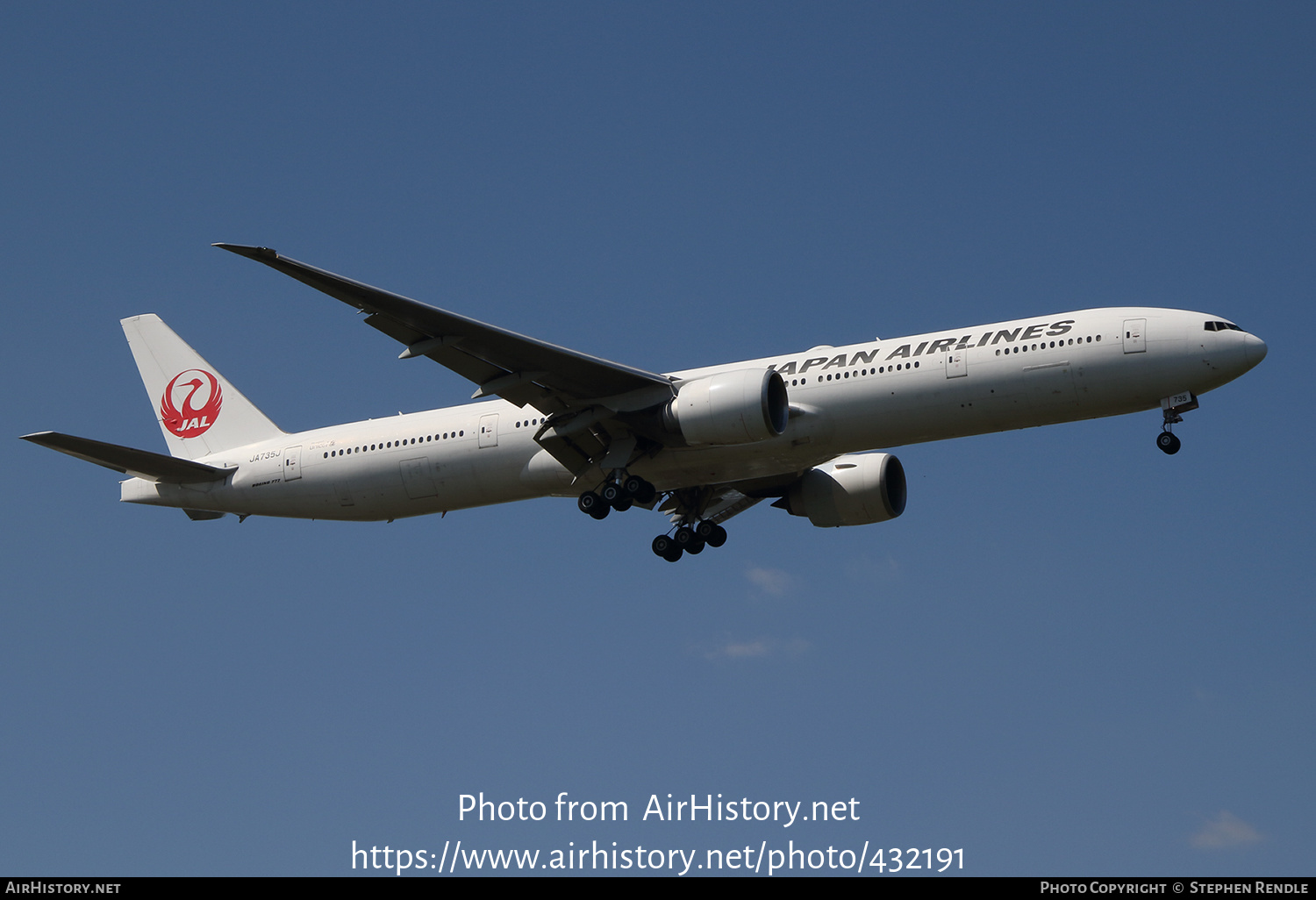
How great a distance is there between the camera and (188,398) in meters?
37.1

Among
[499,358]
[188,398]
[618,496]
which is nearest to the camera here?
[499,358]

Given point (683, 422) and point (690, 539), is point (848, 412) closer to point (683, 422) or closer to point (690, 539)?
point (683, 422)

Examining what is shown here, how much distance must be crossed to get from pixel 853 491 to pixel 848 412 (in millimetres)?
5882

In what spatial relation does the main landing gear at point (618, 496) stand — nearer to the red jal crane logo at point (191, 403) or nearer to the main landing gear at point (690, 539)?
the main landing gear at point (690, 539)

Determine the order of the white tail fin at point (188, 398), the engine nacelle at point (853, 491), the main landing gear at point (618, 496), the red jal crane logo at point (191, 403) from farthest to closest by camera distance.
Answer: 1. the red jal crane logo at point (191, 403)
2. the white tail fin at point (188, 398)
3. the engine nacelle at point (853, 491)
4. the main landing gear at point (618, 496)

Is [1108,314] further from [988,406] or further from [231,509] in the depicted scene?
[231,509]

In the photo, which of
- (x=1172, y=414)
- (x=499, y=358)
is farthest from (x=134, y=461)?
(x=1172, y=414)

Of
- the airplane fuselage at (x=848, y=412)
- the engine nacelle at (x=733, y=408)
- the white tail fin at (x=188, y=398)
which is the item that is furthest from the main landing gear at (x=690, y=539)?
the white tail fin at (x=188, y=398)

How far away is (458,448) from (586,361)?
472 centimetres

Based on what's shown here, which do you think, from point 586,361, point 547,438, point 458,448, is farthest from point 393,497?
point 586,361

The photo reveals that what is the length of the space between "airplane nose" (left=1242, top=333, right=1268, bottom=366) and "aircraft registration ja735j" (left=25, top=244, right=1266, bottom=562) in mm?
34

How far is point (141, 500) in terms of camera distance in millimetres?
34562

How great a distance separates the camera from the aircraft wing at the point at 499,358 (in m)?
27.2

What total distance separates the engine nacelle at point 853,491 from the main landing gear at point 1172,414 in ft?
26.0
